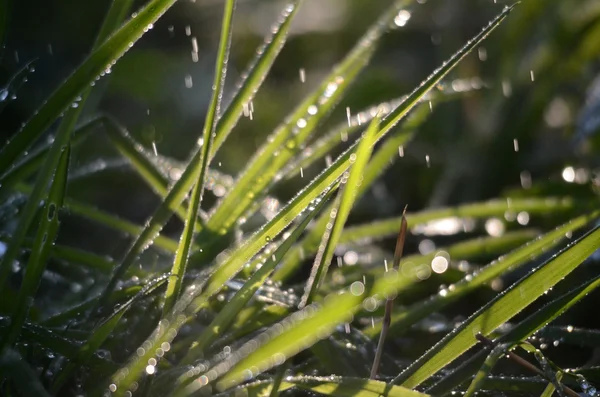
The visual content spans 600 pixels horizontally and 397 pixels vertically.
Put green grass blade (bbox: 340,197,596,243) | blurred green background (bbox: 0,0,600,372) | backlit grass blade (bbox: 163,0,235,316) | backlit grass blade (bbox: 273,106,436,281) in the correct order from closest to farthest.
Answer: backlit grass blade (bbox: 163,0,235,316) → backlit grass blade (bbox: 273,106,436,281) → green grass blade (bbox: 340,197,596,243) → blurred green background (bbox: 0,0,600,372)

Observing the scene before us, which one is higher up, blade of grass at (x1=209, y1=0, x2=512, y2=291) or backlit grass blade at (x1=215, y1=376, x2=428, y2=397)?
blade of grass at (x1=209, y1=0, x2=512, y2=291)

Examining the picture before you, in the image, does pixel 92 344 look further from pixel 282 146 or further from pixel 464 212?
pixel 464 212

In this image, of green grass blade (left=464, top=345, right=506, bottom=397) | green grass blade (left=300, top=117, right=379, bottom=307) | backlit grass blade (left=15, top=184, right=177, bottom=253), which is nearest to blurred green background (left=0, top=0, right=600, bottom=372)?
backlit grass blade (left=15, top=184, right=177, bottom=253)

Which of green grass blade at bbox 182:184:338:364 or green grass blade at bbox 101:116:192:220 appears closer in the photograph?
green grass blade at bbox 182:184:338:364

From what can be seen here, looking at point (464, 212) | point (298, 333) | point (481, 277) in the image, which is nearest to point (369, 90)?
point (464, 212)

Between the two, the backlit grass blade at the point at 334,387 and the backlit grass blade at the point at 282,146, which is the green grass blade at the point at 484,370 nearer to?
the backlit grass blade at the point at 334,387

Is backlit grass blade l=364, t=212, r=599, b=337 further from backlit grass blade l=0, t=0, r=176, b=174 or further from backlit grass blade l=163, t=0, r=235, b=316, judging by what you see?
backlit grass blade l=0, t=0, r=176, b=174

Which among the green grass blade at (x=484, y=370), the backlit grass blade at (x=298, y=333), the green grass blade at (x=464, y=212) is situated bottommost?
the green grass blade at (x=484, y=370)

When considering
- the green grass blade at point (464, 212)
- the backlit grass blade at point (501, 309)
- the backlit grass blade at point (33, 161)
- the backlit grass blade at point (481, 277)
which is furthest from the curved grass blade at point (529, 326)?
the backlit grass blade at point (33, 161)
